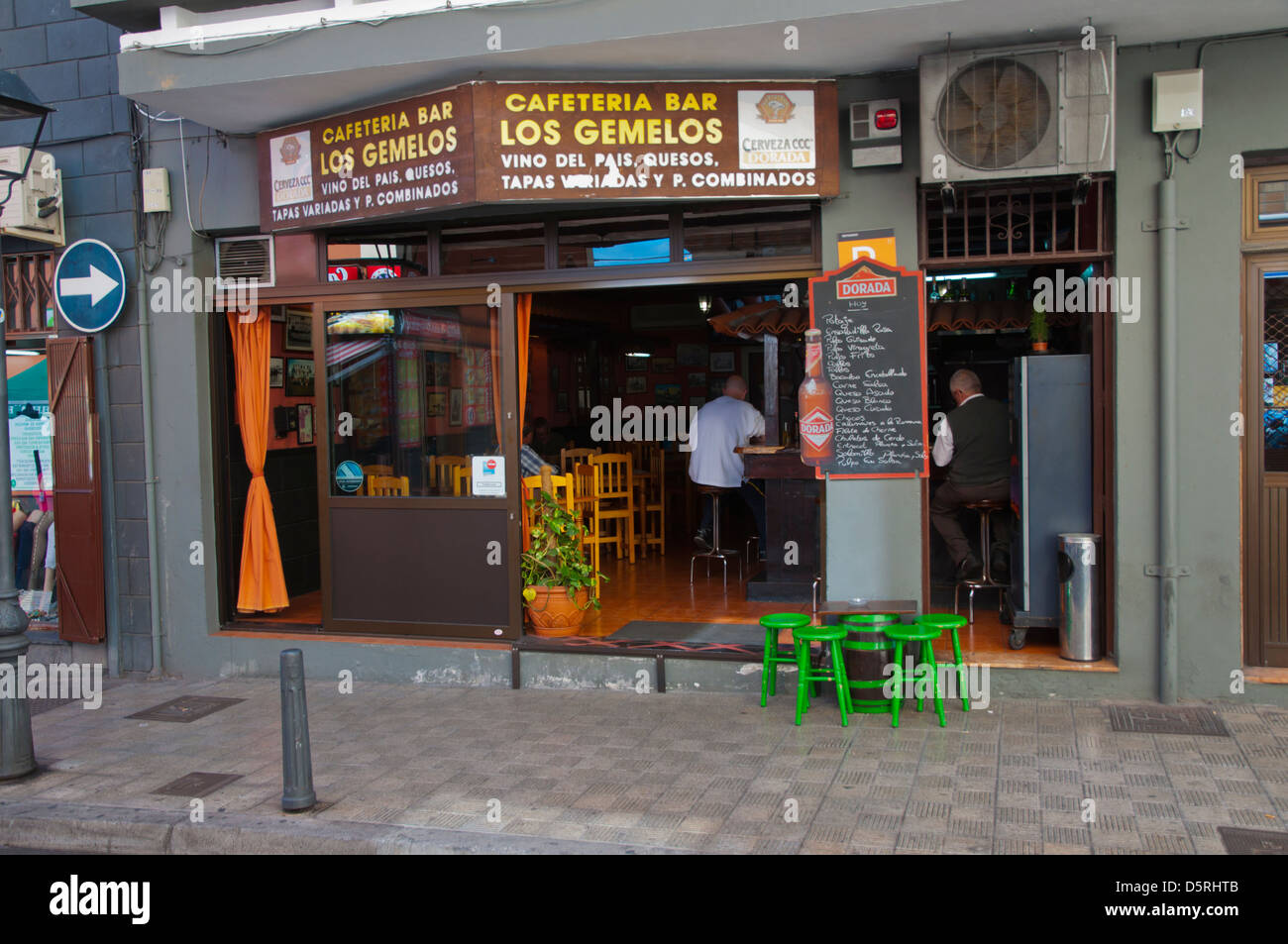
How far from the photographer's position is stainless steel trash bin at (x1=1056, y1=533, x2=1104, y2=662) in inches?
260

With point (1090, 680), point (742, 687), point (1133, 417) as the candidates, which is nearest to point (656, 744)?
point (742, 687)

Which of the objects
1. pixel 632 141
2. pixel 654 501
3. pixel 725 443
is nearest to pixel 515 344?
pixel 632 141

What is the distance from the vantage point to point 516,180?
22.2 feet

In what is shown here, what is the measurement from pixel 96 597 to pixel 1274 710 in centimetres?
812

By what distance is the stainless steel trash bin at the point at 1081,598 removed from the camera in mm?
6605

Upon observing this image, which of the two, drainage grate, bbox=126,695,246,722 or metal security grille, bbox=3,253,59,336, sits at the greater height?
metal security grille, bbox=3,253,59,336

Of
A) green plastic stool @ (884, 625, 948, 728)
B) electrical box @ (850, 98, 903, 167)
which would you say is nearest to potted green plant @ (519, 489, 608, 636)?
green plastic stool @ (884, 625, 948, 728)

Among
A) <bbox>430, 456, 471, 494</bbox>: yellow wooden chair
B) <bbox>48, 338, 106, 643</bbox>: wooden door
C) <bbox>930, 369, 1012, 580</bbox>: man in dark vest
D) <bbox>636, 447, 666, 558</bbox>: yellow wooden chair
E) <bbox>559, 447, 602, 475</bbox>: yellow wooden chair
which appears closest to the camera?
<bbox>430, 456, 471, 494</bbox>: yellow wooden chair

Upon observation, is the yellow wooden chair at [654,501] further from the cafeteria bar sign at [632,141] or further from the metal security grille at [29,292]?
the metal security grille at [29,292]

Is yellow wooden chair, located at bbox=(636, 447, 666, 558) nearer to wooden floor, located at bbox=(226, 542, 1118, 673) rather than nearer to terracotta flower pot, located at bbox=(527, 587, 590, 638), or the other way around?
wooden floor, located at bbox=(226, 542, 1118, 673)

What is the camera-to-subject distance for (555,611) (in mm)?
7656

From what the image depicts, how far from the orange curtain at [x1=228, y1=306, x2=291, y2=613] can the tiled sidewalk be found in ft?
4.48

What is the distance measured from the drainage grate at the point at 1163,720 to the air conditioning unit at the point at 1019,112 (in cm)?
314

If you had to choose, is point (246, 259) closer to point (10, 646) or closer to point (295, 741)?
point (10, 646)
